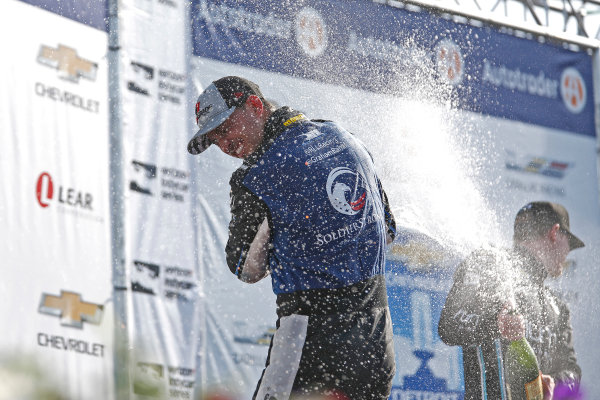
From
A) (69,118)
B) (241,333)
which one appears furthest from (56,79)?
(241,333)

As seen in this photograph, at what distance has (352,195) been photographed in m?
3.54

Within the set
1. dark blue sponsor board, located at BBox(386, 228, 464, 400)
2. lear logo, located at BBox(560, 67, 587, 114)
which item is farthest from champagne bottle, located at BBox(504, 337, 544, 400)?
lear logo, located at BBox(560, 67, 587, 114)

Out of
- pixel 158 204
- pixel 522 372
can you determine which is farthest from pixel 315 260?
pixel 522 372

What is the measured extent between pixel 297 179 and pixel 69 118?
2.06 meters

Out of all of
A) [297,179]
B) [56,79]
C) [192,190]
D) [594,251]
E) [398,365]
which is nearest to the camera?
[297,179]

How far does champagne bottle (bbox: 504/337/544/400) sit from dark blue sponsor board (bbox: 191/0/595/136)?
1.89m

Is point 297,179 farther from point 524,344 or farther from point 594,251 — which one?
point 594,251

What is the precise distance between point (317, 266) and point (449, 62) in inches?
152

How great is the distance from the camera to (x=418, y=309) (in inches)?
244

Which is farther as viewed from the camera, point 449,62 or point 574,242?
point 574,242

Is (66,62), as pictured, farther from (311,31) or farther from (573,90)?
(573,90)

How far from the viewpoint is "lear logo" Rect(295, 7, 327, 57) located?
6.14 meters

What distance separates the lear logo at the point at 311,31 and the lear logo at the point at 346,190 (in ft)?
8.95

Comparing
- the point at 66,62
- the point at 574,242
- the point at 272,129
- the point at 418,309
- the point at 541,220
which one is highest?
the point at 66,62
